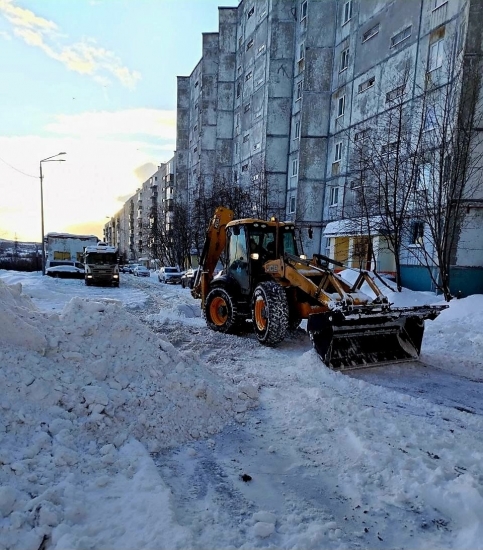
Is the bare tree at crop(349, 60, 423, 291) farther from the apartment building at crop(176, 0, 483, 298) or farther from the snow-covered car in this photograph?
the snow-covered car

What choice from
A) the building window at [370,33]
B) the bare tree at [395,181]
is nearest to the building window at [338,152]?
the building window at [370,33]

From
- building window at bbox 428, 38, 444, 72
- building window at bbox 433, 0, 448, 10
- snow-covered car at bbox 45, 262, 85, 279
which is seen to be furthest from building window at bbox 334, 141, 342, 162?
snow-covered car at bbox 45, 262, 85, 279

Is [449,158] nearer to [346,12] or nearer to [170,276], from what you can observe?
[346,12]

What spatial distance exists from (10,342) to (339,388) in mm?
4044

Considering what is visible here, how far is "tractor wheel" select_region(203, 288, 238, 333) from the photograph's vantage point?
337 inches

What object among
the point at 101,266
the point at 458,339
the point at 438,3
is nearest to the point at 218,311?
the point at 458,339

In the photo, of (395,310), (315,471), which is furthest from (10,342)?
(395,310)

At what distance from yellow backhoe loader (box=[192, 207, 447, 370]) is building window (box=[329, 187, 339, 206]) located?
637 inches

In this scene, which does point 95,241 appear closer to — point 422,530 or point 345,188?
point 345,188

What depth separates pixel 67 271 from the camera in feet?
86.7

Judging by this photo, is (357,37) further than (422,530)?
Yes

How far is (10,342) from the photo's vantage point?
387 centimetres

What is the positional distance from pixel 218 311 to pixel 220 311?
3.0 inches

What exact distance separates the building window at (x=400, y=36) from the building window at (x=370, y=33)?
63.5 inches
